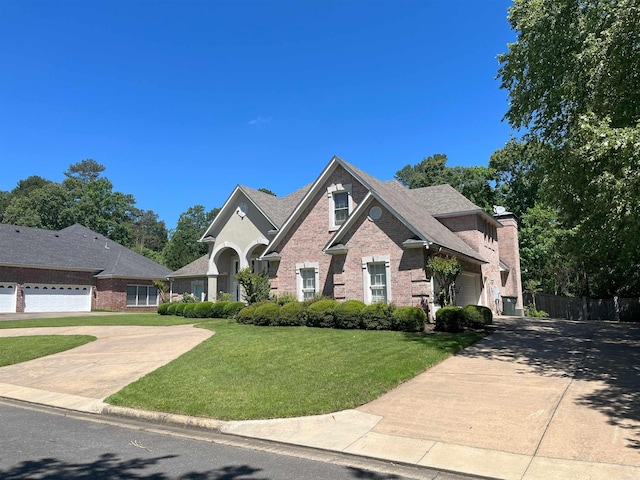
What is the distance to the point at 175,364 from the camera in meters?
11.3

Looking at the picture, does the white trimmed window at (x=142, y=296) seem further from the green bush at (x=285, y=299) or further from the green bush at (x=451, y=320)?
the green bush at (x=451, y=320)

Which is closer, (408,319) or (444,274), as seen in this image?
(408,319)

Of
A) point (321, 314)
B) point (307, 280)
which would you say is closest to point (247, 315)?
point (321, 314)

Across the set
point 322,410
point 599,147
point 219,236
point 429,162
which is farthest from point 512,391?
point 429,162

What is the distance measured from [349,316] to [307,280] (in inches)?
223

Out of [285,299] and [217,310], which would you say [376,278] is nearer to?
[285,299]

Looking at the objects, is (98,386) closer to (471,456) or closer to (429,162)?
(471,456)

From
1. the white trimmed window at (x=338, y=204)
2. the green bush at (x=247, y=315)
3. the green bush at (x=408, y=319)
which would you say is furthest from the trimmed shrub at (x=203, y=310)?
the green bush at (x=408, y=319)

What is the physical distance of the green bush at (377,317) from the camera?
1599 centimetres

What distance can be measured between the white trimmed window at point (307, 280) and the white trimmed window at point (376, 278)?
3.01 metres

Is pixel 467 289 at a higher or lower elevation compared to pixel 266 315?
higher

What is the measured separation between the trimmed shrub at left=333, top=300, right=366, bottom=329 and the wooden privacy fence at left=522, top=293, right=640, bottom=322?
64.4ft

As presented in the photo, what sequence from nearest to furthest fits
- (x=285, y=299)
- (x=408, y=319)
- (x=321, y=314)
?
(x=408, y=319) < (x=321, y=314) < (x=285, y=299)

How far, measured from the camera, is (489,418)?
6785 millimetres
